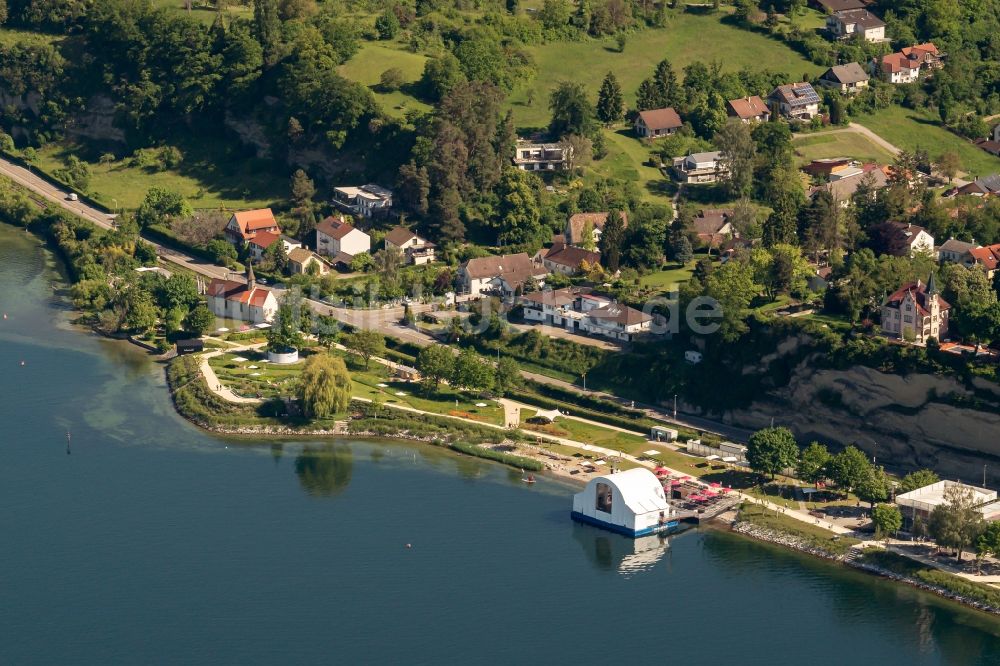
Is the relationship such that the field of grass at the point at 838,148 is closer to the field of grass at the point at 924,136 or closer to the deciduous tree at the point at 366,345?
the field of grass at the point at 924,136

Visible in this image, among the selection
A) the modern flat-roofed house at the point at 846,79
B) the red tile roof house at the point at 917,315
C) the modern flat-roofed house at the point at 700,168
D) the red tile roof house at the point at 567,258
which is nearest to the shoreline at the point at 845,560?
the red tile roof house at the point at 917,315

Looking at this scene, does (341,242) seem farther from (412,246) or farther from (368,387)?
(368,387)

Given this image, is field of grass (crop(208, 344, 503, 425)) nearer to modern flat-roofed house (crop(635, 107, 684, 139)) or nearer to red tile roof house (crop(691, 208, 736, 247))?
red tile roof house (crop(691, 208, 736, 247))

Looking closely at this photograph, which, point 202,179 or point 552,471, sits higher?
point 202,179

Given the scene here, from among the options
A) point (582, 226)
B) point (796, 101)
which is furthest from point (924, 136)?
point (582, 226)

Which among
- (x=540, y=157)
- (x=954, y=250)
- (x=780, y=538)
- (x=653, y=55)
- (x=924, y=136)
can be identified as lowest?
(x=780, y=538)

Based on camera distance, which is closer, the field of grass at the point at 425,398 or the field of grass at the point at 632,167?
the field of grass at the point at 425,398
